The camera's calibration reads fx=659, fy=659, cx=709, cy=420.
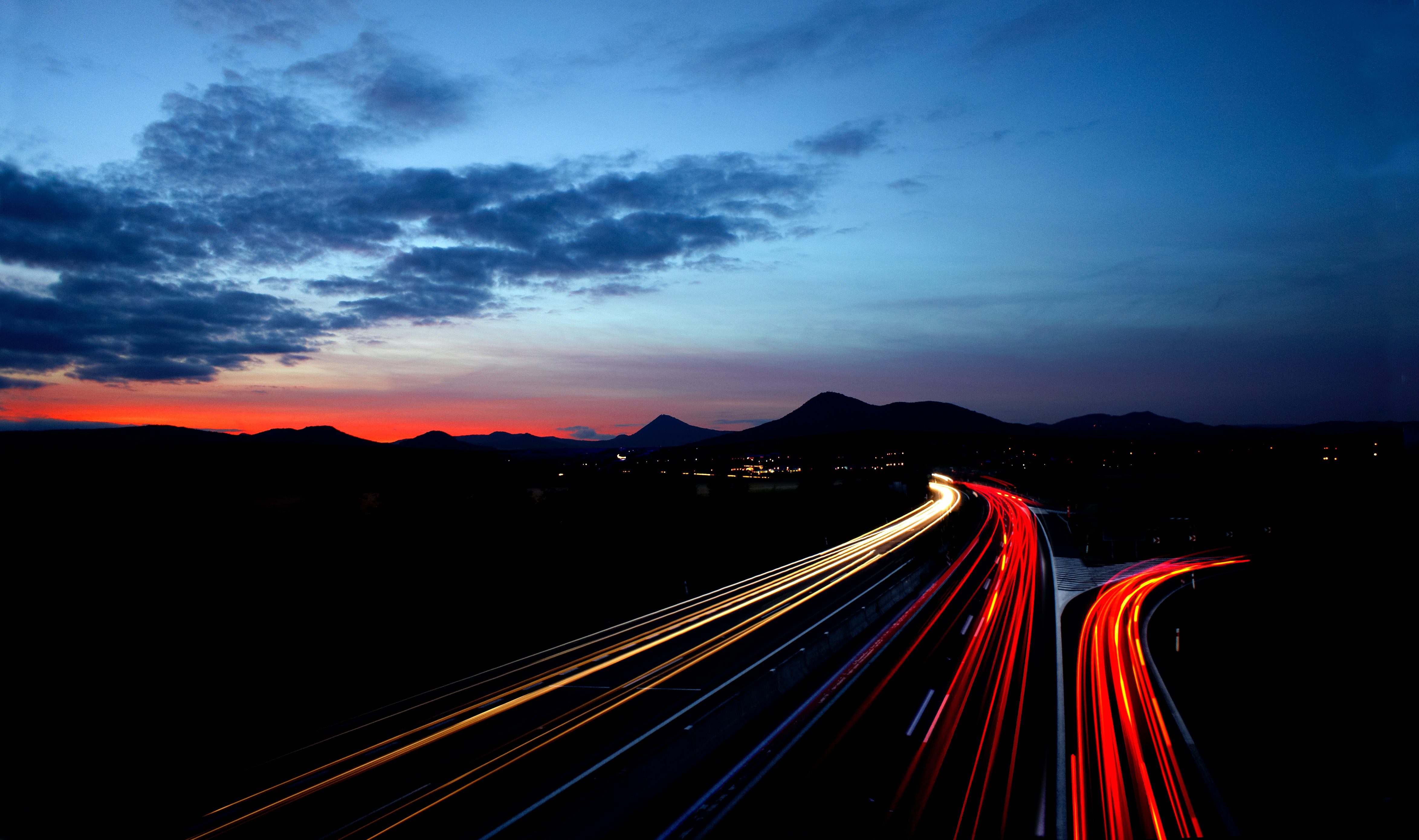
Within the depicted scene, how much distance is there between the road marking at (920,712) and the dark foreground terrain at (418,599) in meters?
5.86

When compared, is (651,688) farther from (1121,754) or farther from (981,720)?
(1121,754)

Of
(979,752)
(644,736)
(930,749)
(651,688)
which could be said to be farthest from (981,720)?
(651,688)

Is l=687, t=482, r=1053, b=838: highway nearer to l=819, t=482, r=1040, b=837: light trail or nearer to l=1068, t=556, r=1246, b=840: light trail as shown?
l=819, t=482, r=1040, b=837: light trail

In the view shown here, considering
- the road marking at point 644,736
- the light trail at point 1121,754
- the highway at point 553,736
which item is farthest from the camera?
the light trail at point 1121,754

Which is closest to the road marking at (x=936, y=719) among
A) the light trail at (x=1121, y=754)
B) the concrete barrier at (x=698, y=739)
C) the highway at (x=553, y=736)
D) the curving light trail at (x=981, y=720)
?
the curving light trail at (x=981, y=720)

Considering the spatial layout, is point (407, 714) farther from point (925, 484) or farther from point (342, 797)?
point (925, 484)

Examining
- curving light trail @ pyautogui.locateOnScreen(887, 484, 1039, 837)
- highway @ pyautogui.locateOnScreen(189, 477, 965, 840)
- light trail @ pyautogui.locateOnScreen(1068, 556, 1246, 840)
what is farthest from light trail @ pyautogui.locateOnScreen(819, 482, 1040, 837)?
light trail @ pyautogui.locateOnScreen(1068, 556, 1246, 840)

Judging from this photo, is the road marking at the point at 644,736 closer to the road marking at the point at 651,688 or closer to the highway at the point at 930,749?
the road marking at the point at 651,688

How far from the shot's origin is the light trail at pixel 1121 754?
11.4 metres

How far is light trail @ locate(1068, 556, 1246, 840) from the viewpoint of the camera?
447 inches

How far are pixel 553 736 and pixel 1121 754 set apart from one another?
1233cm

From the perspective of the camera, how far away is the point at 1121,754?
14188mm

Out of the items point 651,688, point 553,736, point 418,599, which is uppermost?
point 553,736

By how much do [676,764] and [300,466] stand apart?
2272 inches
